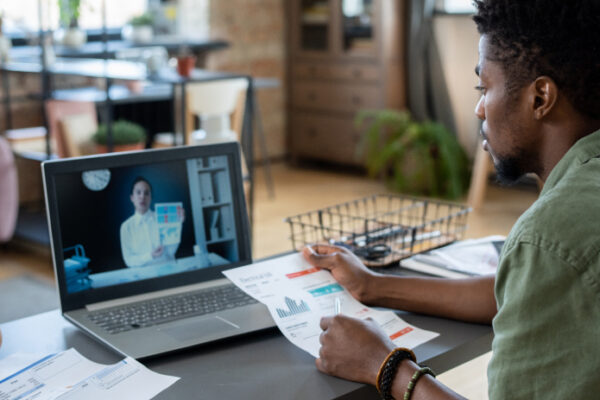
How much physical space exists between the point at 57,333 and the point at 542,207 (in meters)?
0.77

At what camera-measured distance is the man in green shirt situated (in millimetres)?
803

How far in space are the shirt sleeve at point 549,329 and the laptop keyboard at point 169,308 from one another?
578mm

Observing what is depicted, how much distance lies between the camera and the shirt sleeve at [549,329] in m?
0.80

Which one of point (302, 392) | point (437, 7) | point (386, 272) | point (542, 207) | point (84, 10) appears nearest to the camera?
point (542, 207)

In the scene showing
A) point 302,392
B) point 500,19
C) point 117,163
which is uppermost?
point 500,19

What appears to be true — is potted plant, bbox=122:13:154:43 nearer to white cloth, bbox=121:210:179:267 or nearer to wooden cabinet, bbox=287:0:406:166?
wooden cabinet, bbox=287:0:406:166

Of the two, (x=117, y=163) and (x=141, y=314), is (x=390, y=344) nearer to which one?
(x=141, y=314)

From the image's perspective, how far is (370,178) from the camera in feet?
18.5

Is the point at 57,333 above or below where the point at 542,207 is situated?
below

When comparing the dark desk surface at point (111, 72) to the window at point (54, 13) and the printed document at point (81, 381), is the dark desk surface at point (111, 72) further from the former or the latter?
the printed document at point (81, 381)

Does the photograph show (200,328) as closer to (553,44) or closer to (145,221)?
(145,221)

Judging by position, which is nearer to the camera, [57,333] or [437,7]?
[57,333]

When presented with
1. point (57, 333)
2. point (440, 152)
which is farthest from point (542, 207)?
point (440, 152)

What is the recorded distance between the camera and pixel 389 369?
3.37ft
